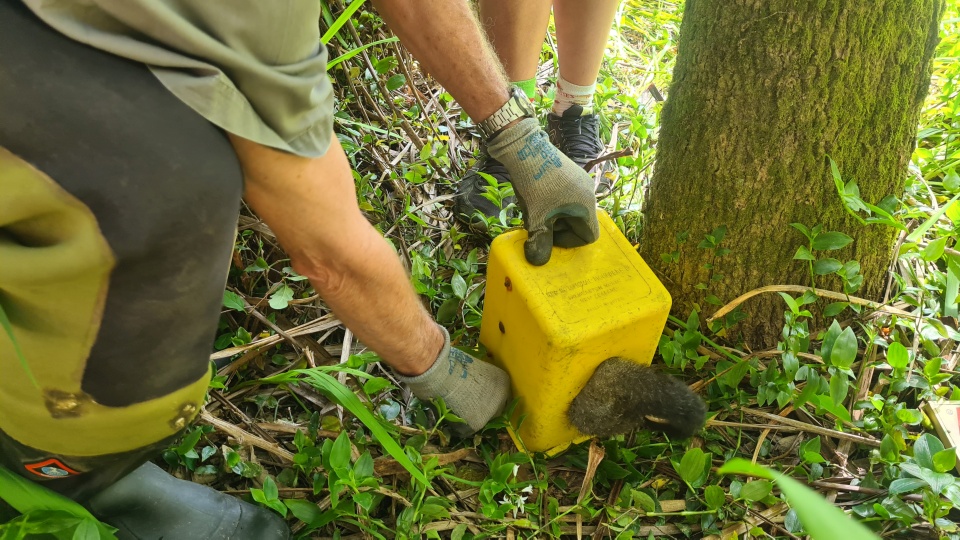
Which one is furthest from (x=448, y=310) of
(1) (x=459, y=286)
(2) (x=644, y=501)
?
(2) (x=644, y=501)

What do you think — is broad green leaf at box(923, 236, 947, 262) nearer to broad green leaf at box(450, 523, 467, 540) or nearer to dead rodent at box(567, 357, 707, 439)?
dead rodent at box(567, 357, 707, 439)

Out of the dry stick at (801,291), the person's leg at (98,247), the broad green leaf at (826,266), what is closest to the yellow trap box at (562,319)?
the dry stick at (801,291)

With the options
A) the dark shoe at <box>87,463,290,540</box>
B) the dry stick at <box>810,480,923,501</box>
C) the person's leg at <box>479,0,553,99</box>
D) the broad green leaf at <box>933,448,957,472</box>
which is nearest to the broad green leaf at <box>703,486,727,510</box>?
the dry stick at <box>810,480,923,501</box>

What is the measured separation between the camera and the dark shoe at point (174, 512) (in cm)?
107

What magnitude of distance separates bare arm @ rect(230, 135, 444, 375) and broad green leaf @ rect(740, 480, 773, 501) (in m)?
0.63

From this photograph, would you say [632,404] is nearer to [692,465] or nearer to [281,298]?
[692,465]

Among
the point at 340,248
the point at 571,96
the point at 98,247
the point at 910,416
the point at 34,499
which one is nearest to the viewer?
the point at 98,247

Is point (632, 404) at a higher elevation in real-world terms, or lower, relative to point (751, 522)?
higher

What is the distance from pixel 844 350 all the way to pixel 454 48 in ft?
3.22

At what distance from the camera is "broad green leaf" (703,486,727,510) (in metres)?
1.17

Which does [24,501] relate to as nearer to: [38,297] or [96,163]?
[38,297]

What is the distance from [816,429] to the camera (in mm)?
1336

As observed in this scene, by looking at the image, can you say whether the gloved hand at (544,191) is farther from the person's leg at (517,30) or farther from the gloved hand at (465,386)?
the person's leg at (517,30)

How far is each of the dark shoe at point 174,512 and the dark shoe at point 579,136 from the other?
1.47m
